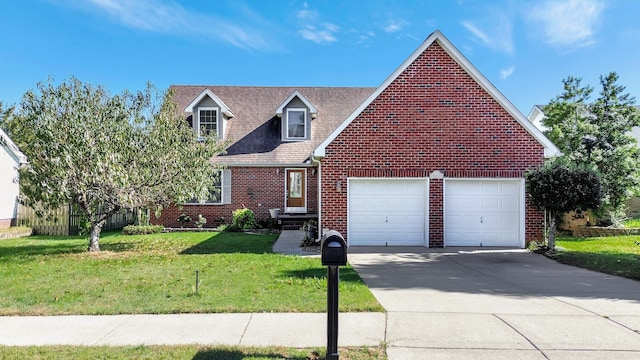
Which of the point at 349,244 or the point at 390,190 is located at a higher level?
the point at 390,190

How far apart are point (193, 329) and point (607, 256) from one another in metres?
11.0

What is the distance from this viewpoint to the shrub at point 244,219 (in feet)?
56.1

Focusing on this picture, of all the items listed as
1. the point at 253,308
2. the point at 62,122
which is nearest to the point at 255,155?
the point at 62,122

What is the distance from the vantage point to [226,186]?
18078mm

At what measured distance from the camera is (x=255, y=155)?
18.3m

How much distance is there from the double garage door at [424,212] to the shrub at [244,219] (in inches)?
238

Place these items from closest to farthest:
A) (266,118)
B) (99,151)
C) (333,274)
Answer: (333,274) < (99,151) < (266,118)

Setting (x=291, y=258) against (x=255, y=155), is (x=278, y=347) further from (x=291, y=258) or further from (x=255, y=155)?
(x=255, y=155)

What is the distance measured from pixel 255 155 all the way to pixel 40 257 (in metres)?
9.49

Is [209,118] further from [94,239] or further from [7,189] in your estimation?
[7,189]

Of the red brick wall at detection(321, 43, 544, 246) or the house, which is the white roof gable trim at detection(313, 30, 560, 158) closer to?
the house

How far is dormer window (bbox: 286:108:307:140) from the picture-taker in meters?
19.2

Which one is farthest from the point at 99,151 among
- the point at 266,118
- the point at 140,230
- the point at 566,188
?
the point at 566,188

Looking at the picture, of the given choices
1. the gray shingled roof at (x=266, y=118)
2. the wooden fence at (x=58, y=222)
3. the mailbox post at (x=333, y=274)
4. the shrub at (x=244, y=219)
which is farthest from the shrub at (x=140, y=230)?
the mailbox post at (x=333, y=274)
